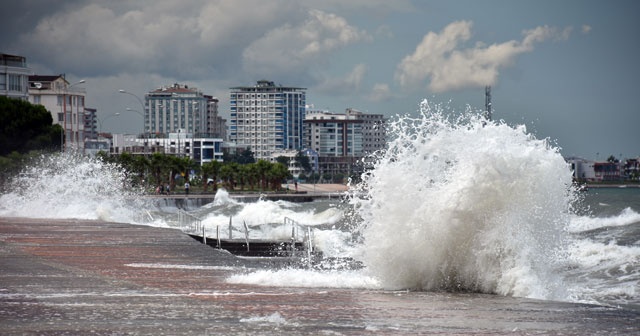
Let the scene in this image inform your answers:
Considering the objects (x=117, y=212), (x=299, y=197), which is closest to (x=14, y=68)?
(x=299, y=197)

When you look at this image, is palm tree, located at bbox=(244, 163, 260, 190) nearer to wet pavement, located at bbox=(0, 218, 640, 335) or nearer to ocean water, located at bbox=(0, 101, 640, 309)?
wet pavement, located at bbox=(0, 218, 640, 335)

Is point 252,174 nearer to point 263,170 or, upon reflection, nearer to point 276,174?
point 263,170

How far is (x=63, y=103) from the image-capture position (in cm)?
10269

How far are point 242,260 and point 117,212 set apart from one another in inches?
936

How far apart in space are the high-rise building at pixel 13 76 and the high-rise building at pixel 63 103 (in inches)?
491

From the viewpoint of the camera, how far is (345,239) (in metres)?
30.7

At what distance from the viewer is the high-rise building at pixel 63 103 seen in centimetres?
10331

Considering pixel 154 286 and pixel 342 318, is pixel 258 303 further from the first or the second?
pixel 154 286

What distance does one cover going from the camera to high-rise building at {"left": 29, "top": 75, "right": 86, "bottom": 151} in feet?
339

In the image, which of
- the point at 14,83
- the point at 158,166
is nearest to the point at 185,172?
the point at 158,166

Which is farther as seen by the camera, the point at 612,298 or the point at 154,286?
the point at 612,298

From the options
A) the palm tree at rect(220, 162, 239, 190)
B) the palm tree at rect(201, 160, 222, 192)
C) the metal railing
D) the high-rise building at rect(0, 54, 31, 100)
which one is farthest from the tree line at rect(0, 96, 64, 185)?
the palm tree at rect(220, 162, 239, 190)

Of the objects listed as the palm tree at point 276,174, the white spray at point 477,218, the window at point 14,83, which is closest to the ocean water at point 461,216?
the white spray at point 477,218

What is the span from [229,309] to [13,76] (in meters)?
80.9
